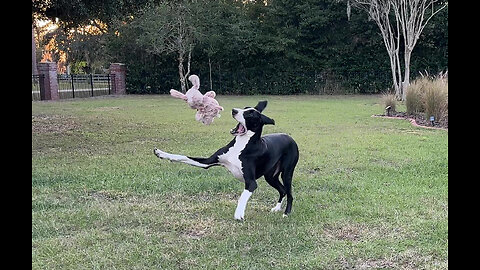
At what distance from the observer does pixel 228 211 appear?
4023mm

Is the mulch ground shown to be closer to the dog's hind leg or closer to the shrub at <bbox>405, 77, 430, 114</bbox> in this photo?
the shrub at <bbox>405, 77, 430, 114</bbox>

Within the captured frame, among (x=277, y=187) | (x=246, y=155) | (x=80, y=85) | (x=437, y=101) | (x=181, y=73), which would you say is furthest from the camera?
(x=181, y=73)

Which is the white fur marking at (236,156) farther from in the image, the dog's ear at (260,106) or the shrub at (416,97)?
the shrub at (416,97)

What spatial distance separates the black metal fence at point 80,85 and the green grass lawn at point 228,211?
1405 centimetres

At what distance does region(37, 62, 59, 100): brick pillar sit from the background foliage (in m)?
4.87

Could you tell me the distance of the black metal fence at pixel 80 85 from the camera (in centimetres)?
2069

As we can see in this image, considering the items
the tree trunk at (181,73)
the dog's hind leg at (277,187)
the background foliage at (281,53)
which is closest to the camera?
the dog's hind leg at (277,187)

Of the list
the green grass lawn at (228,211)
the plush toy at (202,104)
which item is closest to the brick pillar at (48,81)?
the green grass lawn at (228,211)

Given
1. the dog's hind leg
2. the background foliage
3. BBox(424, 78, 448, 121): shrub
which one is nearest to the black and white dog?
the dog's hind leg

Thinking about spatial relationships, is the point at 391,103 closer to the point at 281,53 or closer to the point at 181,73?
the point at 281,53

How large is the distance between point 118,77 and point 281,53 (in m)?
8.40

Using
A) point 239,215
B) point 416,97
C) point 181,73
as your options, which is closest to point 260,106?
point 239,215

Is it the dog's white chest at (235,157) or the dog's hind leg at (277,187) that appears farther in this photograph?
the dog's hind leg at (277,187)
